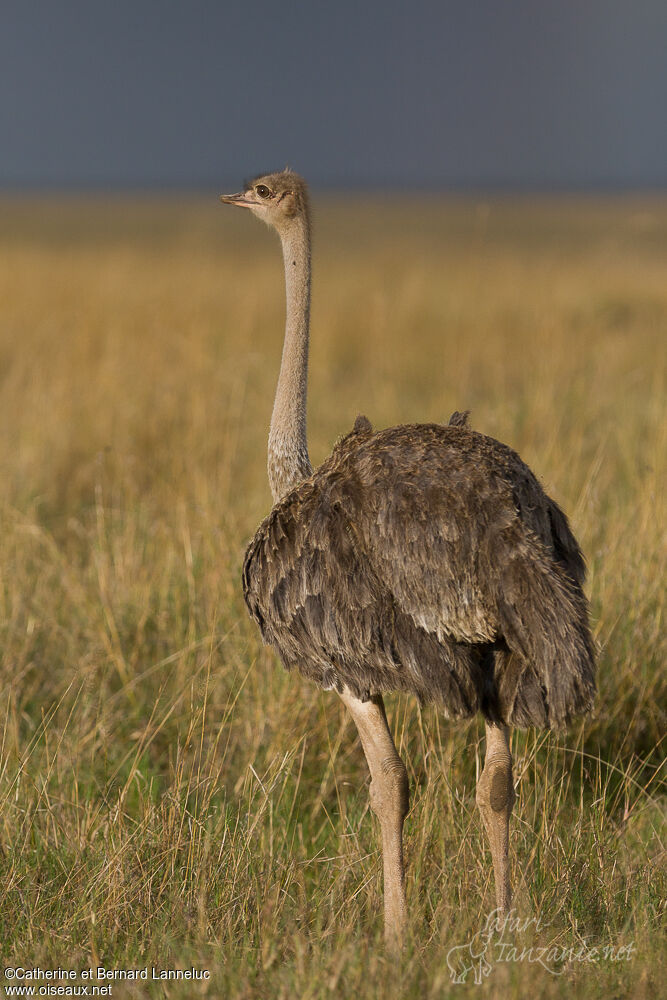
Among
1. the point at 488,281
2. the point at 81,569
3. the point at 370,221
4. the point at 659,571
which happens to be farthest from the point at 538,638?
the point at 370,221

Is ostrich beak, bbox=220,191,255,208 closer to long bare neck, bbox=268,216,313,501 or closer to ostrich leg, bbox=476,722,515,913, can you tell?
long bare neck, bbox=268,216,313,501

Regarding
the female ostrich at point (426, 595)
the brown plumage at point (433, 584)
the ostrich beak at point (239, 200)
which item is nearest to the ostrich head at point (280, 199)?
the ostrich beak at point (239, 200)

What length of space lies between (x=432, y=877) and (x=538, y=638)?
77 cm

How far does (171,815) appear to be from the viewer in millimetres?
3047

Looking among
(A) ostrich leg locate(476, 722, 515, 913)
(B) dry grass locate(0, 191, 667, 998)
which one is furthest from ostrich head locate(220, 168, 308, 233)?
(A) ostrich leg locate(476, 722, 515, 913)

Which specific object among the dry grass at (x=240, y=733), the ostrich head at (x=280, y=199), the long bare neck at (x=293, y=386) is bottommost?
the dry grass at (x=240, y=733)

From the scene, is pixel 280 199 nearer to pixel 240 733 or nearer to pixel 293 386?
pixel 293 386

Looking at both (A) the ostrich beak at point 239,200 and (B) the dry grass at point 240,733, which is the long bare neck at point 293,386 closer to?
(A) the ostrich beak at point 239,200

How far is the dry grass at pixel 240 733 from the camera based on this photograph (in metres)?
2.72

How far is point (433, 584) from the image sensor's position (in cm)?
262

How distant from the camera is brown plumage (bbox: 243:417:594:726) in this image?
259 cm

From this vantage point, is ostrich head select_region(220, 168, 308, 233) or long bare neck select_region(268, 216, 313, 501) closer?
long bare neck select_region(268, 216, 313, 501)

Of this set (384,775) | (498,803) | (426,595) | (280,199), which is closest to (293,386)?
(280,199)

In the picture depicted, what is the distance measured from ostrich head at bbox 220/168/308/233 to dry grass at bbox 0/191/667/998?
1245mm
